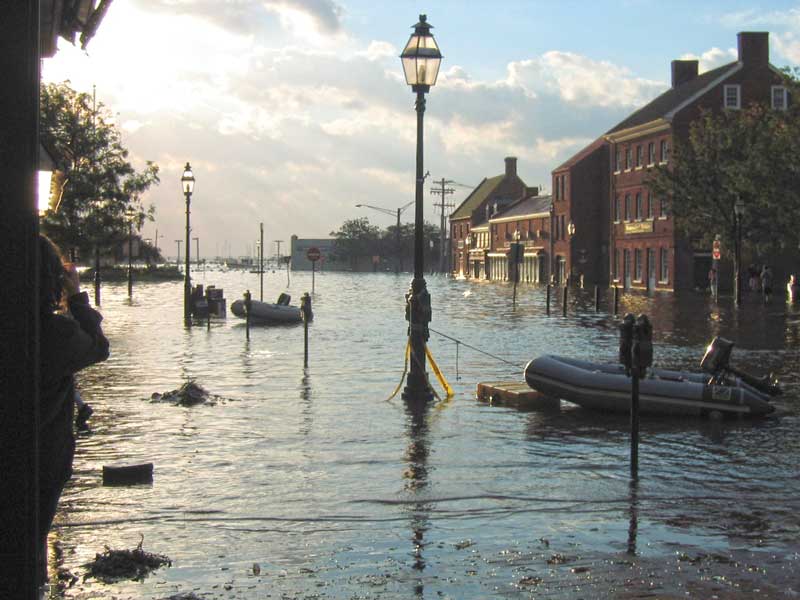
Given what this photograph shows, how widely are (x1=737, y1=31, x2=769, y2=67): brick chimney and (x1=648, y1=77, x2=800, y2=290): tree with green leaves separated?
783cm

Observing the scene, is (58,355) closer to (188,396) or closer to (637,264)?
(188,396)

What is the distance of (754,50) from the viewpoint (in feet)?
201

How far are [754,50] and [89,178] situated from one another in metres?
38.7

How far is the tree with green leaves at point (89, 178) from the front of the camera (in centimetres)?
4266

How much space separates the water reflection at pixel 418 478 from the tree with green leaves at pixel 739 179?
32019 mm

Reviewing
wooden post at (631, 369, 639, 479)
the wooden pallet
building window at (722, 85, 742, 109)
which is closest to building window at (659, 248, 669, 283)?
building window at (722, 85, 742, 109)

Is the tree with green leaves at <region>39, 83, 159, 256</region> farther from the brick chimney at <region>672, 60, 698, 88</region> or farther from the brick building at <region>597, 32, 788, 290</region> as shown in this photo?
the brick chimney at <region>672, 60, 698, 88</region>

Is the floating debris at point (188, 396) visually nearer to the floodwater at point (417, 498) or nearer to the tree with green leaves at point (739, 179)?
the floodwater at point (417, 498)

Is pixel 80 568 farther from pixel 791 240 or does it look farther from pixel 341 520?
pixel 791 240

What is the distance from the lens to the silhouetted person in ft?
13.1

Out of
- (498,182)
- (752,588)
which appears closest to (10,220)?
(752,588)

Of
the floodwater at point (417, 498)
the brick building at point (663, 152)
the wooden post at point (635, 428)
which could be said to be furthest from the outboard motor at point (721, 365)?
the brick building at point (663, 152)

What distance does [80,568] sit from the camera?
240 inches

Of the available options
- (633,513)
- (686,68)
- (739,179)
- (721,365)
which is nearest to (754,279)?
(739,179)
